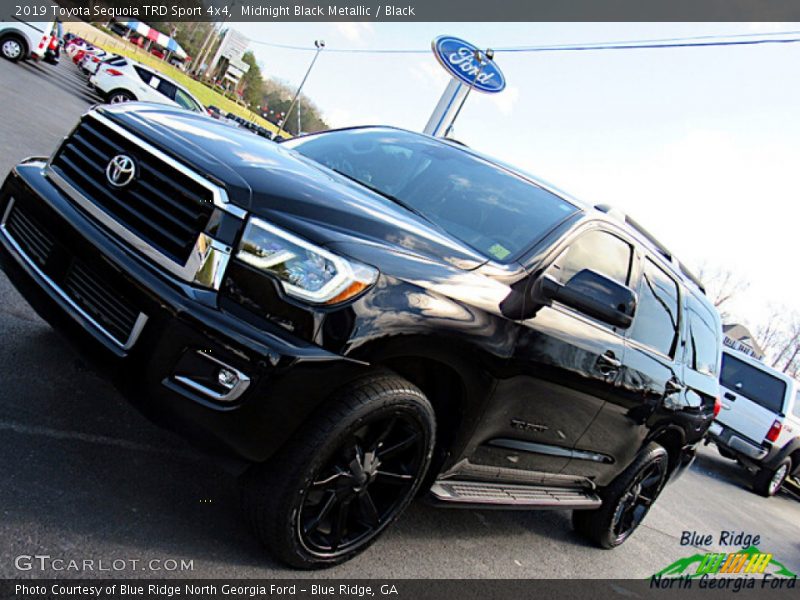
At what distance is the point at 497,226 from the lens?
3398 mm

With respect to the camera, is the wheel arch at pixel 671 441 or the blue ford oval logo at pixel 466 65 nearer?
the wheel arch at pixel 671 441

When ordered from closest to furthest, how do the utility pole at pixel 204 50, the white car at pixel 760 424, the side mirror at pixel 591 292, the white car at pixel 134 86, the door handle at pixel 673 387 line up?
the side mirror at pixel 591 292
the door handle at pixel 673 387
the white car at pixel 760 424
the white car at pixel 134 86
the utility pole at pixel 204 50

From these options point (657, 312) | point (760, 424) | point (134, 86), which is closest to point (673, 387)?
point (657, 312)

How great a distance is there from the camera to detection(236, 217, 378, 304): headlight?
2.35 metres

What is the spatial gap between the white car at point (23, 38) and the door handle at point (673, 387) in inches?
719

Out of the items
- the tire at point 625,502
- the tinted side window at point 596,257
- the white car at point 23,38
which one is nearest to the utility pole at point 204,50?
the white car at point 23,38

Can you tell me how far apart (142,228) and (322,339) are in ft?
2.83

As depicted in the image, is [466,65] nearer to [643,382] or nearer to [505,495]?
[643,382]

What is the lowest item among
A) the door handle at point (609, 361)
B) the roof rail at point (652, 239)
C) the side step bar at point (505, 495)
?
the side step bar at point (505, 495)

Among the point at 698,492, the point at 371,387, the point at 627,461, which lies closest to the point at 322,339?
the point at 371,387

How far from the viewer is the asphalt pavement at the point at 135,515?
2.45 m

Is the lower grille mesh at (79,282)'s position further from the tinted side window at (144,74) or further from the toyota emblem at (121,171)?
the tinted side window at (144,74)

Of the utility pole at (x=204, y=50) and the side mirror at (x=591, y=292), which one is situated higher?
the utility pole at (x=204, y=50)

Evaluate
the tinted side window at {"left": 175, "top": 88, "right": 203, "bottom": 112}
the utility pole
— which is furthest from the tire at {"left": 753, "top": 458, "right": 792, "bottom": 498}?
the utility pole
